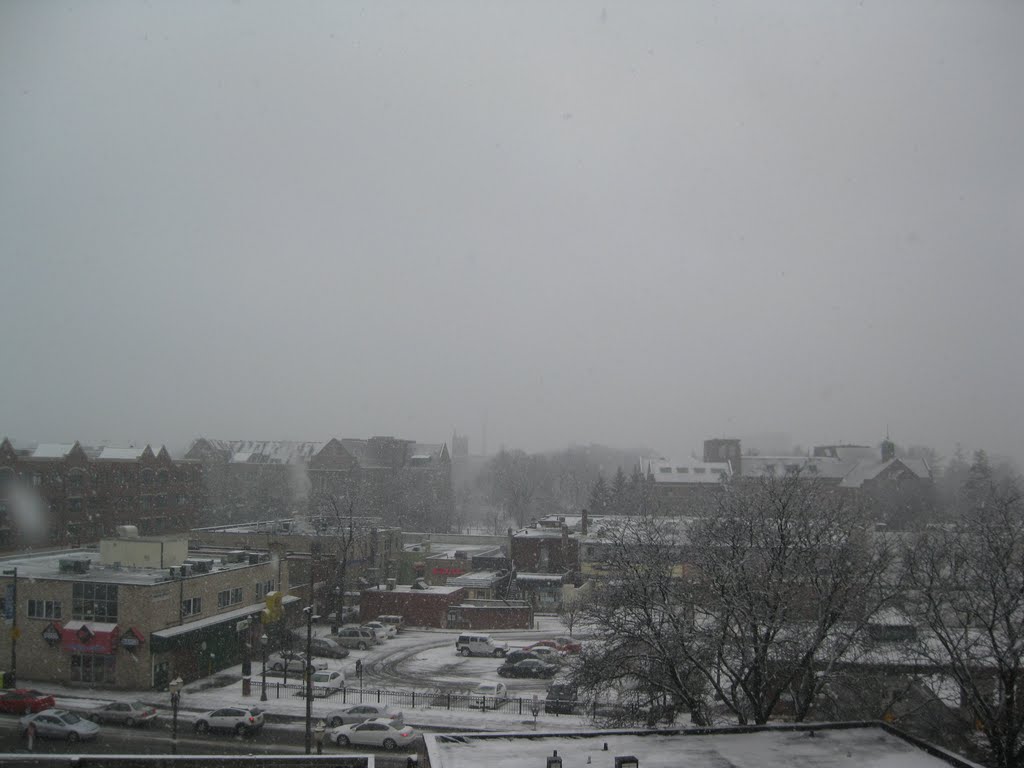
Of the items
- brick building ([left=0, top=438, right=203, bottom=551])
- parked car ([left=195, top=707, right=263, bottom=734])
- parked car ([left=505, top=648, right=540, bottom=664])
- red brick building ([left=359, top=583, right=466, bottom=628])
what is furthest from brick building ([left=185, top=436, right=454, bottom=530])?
parked car ([left=195, top=707, right=263, bottom=734])

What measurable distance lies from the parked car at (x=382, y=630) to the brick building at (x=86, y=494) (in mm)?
26092

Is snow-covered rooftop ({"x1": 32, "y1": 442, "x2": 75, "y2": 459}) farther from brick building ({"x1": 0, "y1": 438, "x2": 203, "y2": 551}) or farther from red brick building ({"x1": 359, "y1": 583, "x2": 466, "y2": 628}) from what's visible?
red brick building ({"x1": 359, "y1": 583, "x2": 466, "y2": 628})

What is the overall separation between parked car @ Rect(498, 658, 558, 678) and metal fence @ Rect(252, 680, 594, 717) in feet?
9.21

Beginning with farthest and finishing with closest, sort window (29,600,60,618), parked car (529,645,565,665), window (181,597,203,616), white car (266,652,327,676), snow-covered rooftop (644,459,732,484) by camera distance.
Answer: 1. snow-covered rooftop (644,459,732,484)
2. parked car (529,645,565,665)
3. window (181,597,203,616)
4. white car (266,652,327,676)
5. window (29,600,60,618)

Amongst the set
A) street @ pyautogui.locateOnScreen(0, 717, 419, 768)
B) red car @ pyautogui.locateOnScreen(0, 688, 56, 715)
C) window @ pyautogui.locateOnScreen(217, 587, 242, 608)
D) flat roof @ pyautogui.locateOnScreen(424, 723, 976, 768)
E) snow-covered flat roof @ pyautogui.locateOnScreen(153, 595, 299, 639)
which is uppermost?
flat roof @ pyautogui.locateOnScreen(424, 723, 976, 768)

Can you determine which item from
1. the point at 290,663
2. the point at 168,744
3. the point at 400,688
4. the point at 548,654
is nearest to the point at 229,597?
the point at 290,663

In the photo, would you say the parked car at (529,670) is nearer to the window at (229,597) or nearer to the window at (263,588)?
the window at (229,597)

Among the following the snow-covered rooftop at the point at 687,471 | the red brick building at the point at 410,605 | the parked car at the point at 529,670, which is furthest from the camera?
the snow-covered rooftop at the point at 687,471

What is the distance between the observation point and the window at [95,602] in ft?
84.2

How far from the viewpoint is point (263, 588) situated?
3312 cm

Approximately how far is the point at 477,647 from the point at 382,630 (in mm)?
5588

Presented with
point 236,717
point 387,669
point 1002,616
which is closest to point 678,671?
point 1002,616

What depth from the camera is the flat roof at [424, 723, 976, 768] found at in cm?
1122

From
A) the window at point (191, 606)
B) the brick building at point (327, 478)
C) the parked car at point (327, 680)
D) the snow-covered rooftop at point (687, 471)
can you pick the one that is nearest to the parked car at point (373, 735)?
the parked car at point (327, 680)
